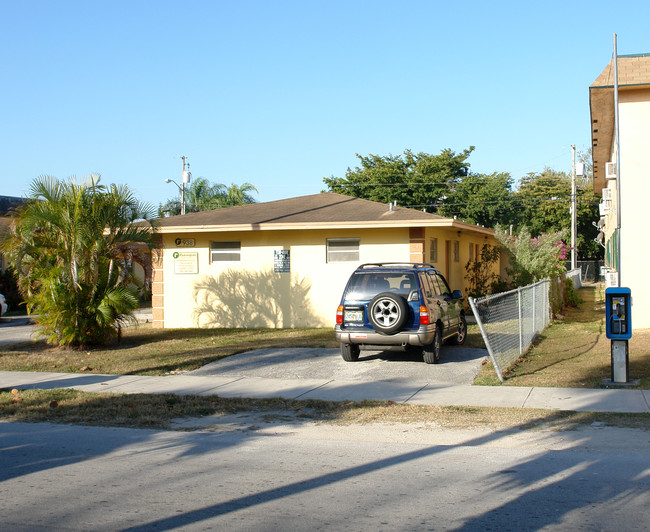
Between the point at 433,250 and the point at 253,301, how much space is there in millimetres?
5452

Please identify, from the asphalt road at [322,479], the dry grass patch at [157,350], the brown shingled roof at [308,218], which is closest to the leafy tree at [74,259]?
the dry grass patch at [157,350]

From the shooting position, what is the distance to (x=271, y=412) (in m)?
9.25

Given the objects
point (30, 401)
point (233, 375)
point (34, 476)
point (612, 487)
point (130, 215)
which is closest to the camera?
point (612, 487)

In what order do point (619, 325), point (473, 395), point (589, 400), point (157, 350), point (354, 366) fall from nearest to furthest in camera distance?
point (589, 400)
point (473, 395)
point (619, 325)
point (354, 366)
point (157, 350)

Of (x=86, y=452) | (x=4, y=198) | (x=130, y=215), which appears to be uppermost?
(x=4, y=198)

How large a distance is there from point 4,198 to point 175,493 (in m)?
37.3

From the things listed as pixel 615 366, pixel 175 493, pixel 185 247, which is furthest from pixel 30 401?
pixel 185 247

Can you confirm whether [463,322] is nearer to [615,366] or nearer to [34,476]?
[615,366]

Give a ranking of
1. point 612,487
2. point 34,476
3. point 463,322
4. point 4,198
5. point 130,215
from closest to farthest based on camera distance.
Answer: point 612,487 → point 34,476 → point 463,322 → point 130,215 → point 4,198

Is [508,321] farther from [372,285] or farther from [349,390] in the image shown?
[349,390]

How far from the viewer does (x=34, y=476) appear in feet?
20.7

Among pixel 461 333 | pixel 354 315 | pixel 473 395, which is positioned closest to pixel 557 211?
pixel 461 333

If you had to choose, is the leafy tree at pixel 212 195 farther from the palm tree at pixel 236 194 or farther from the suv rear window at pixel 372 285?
the suv rear window at pixel 372 285

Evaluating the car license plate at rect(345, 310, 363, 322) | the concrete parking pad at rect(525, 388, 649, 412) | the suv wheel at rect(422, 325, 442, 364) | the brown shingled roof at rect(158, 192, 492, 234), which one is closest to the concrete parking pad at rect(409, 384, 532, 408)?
the concrete parking pad at rect(525, 388, 649, 412)
